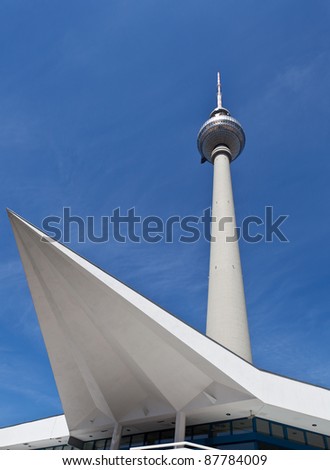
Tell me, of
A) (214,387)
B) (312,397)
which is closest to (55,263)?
(214,387)

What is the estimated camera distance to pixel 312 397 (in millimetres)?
16609

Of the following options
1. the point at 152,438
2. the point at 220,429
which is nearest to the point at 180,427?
the point at 220,429

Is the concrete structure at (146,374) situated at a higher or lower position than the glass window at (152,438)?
higher

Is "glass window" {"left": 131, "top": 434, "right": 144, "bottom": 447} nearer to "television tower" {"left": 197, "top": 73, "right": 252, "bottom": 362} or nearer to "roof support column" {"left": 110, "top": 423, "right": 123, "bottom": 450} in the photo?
"roof support column" {"left": 110, "top": 423, "right": 123, "bottom": 450}

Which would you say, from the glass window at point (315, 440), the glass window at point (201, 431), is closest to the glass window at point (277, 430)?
the glass window at point (315, 440)

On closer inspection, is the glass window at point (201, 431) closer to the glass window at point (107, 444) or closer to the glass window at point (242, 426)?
the glass window at point (242, 426)

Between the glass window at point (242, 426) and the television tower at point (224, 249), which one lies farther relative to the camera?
the television tower at point (224, 249)

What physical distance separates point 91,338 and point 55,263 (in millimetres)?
4340

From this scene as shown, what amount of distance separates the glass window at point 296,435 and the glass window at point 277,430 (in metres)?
0.46

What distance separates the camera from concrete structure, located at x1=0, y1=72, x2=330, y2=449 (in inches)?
626

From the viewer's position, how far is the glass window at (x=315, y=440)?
1702cm

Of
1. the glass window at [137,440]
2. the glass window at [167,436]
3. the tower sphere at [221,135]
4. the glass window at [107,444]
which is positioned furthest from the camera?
the tower sphere at [221,135]

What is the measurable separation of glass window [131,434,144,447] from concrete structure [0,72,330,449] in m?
0.06
